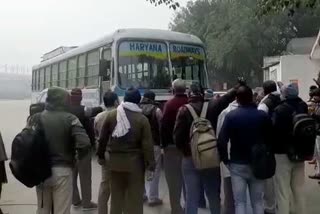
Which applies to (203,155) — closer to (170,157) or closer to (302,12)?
(170,157)

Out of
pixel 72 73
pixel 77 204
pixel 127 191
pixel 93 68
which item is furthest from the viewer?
pixel 72 73

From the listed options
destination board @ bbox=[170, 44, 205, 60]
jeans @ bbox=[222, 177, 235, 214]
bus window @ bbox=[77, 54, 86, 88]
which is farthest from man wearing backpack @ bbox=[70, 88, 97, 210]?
bus window @ bbox=[77, 54, 86, 88]

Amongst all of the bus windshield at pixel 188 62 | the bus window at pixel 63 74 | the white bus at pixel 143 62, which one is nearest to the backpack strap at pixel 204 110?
the white bus at pixel 143 62

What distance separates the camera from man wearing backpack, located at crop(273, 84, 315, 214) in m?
5.91

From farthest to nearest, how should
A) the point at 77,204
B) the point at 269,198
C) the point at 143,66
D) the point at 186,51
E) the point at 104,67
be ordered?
the point at 186,51 → the point at 104,67 → the point at 143,66 → the point at 77,204 → the point at 269,198

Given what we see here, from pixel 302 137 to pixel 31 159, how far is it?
3.17 meters

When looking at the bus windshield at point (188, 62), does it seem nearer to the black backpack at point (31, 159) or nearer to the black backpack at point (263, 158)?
the black backpack at point (263, 158)

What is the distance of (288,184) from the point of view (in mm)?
6078

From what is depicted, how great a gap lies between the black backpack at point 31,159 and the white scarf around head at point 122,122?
83 centimetres

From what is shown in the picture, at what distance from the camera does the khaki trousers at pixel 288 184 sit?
6.03 m

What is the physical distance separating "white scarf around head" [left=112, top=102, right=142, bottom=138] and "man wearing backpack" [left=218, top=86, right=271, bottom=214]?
1066mm

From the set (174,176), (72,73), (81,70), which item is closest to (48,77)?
Answer: (72,73)

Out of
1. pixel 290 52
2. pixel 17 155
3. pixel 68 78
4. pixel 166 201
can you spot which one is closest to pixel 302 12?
pixel 290 52

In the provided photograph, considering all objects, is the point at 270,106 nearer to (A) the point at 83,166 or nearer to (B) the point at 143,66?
(A) the point at 83,166
